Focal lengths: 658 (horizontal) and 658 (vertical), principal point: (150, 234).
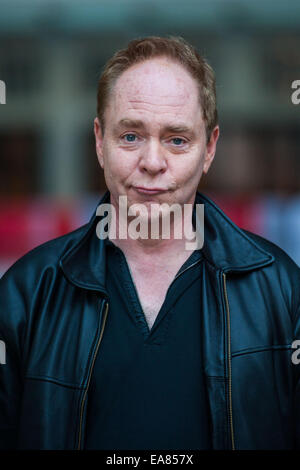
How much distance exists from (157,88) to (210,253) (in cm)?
58

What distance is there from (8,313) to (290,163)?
12.5 metres

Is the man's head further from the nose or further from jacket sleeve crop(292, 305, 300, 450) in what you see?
jacket sleeve crop(292, 305, 300, 450)

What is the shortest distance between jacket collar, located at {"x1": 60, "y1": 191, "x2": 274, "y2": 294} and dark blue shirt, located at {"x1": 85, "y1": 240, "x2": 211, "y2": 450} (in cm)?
15

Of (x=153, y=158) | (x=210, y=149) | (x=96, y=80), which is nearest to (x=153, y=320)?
(x=153, y=158)

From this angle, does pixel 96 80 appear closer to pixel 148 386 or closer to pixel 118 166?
pixel 118 166

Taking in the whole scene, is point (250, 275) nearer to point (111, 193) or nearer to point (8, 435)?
point (111, 193)

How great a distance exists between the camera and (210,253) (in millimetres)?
2219

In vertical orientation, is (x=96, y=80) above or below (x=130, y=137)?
above

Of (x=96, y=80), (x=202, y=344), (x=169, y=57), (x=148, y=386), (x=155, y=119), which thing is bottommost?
(x=148, y=386)

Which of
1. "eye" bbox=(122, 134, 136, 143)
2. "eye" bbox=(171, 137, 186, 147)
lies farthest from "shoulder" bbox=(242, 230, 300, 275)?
"eye" bbox=(122, 134, 136, 143)

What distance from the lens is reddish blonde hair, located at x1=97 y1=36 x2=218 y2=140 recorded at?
6.87 feet

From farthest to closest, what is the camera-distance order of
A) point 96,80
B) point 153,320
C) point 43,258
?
point 96,80 → point 43,258 → point 153,320
